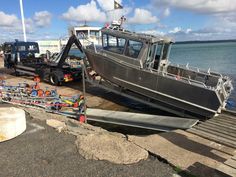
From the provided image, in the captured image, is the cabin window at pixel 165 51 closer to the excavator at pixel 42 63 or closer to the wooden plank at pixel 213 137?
the excavator at pixel 42 63

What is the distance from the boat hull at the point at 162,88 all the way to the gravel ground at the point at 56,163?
4430mm

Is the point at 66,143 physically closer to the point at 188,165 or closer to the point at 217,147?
the point at 188,165

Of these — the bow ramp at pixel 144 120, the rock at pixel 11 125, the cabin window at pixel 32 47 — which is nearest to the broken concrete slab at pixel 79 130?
the rock at pixel 11 125

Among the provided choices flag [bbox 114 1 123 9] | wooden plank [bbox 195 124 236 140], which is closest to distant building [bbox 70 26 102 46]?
flag [bbox 114 1 123 9]

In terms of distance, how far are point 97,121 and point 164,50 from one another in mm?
4696

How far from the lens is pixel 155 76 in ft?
31.2

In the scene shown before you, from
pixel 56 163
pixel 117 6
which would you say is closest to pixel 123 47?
pixel 117 6

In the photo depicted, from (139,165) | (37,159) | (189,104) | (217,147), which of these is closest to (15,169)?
(37,159)

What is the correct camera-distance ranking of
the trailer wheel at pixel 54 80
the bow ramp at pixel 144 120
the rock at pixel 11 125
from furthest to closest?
the trailer wheel at pixel 54 80, the bow ramp at pixel 144 120, the rock at pixel 11 125

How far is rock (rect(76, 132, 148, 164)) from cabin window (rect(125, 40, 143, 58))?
17.2ft

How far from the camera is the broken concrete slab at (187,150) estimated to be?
4.68 m

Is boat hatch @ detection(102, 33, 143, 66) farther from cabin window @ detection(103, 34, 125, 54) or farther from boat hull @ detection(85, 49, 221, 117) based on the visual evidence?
boat hull @ detection(85, 49, 221, 117)

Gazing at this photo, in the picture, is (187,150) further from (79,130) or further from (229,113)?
(229,113)

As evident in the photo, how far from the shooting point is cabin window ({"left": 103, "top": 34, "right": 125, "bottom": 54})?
35.6 ft
